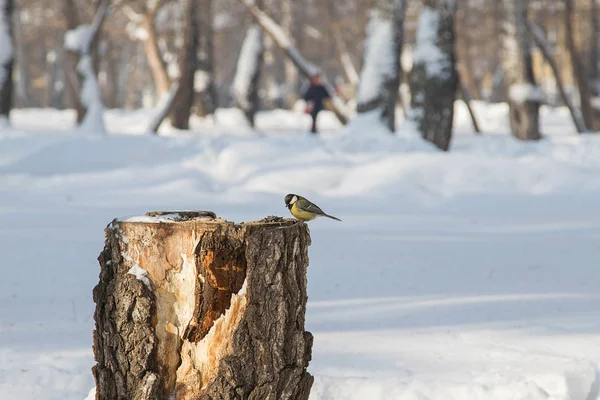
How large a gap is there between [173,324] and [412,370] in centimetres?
142

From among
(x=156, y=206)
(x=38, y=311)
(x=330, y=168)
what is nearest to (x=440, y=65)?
(x=330, y=168)

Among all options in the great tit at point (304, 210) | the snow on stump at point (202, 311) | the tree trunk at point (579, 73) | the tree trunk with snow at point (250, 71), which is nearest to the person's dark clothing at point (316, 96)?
the tree trunk with snow at point (250, 71)

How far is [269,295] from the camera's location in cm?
395

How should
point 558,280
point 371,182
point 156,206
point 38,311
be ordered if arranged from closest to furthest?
point 38,311
point 558,280
point 156,206
point 371,182

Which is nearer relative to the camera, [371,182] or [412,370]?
[412,370]

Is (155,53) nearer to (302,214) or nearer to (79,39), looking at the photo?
(79,39)

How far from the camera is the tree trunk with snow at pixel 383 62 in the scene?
661 inches

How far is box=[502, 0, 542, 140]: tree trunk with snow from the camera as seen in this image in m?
17.8

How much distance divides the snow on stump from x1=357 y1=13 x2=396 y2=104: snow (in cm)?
1296

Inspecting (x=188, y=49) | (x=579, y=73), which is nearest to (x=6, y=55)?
(x=188, y=49)

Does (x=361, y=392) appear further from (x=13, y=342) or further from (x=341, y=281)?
(x=341, y=281)

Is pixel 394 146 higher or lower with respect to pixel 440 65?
lower

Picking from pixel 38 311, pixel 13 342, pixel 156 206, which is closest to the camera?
pixel 13 342

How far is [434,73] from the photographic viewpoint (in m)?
15.5
